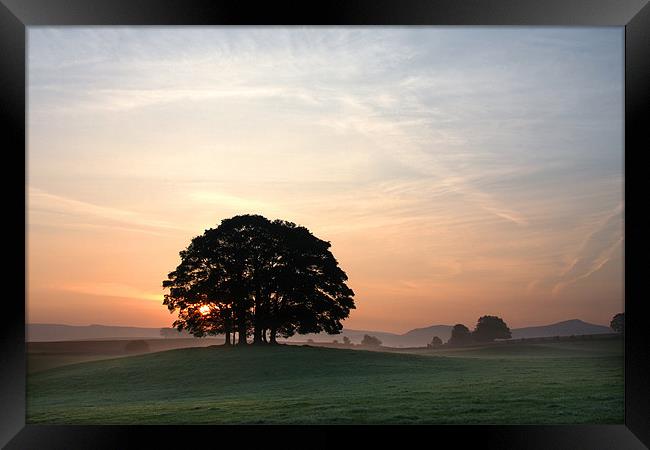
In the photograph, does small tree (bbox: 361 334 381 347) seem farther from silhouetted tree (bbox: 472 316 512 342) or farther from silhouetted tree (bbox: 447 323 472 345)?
silhouetted tree (bbox: 472 316 512 342)

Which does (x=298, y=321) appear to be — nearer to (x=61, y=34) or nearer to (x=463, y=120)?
(x=463, y=120)

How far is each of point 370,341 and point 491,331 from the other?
5.24 metres

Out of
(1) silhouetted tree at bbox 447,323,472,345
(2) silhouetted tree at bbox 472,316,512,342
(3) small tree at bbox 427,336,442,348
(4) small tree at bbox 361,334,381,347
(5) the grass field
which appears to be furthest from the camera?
(1) silhouetted tree at bbox 447,323,472,345

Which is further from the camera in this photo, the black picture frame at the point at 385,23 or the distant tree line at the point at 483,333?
the distant tree line at the point at 483,333

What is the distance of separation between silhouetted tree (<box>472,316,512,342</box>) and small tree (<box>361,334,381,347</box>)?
413cm

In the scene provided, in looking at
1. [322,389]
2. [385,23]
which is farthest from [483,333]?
[385,23]

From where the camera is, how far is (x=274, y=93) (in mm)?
16109

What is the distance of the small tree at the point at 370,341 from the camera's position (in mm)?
27178

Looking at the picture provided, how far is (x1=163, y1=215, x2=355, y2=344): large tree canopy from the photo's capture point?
21.1 meters

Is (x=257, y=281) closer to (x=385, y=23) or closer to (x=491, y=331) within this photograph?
(x=491, y=331)

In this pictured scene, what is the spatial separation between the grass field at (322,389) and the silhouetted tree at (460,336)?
6940 mm

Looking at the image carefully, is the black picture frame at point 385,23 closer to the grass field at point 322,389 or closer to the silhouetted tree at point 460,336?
the grass field at point 322,389

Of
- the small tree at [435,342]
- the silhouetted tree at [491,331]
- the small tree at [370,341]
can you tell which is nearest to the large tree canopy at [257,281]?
the small tree at [370,341]

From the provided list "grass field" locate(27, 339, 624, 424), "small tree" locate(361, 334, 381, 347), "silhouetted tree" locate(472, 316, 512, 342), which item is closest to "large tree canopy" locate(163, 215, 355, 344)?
"grass field" locate(27, 339, 624, 424)
